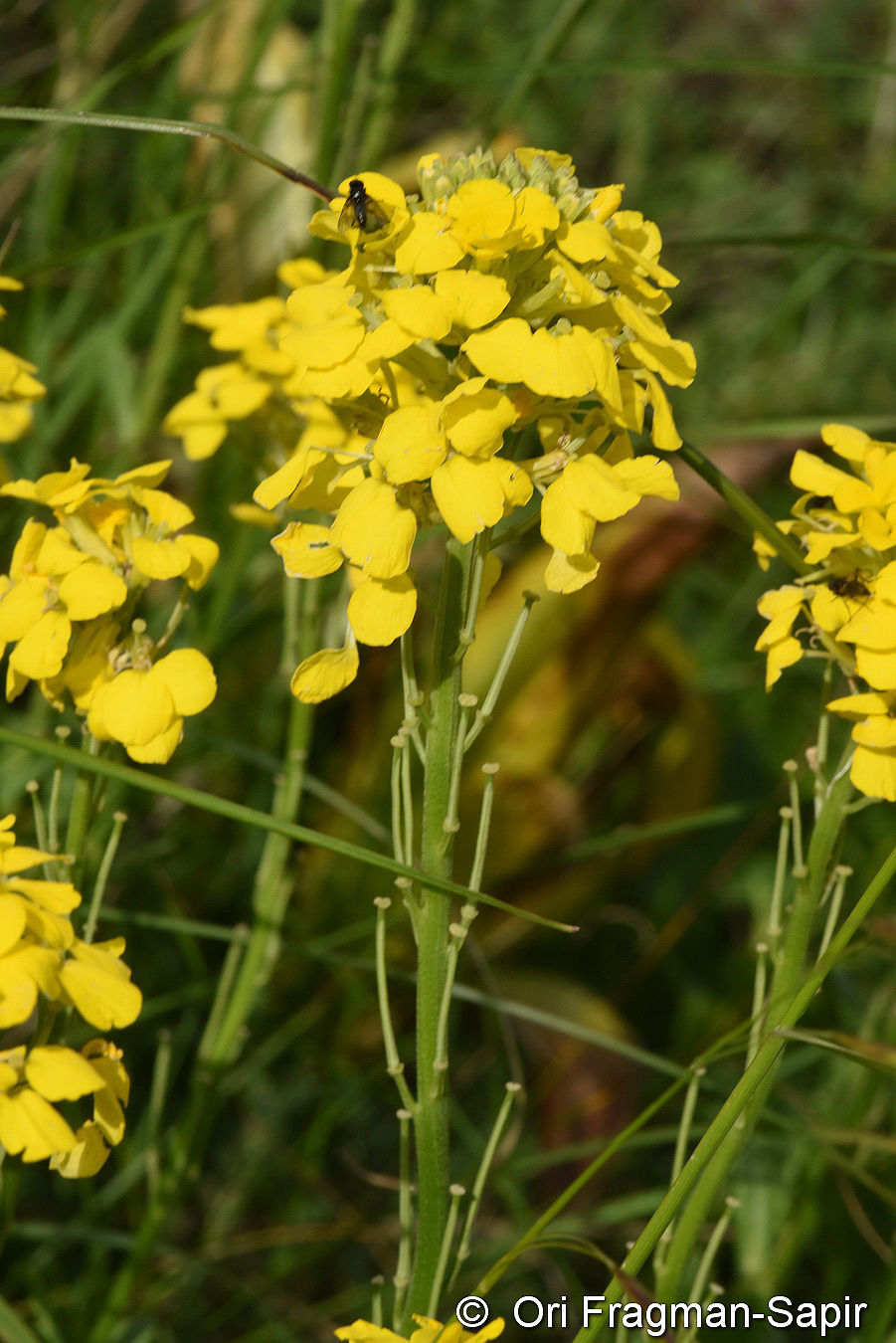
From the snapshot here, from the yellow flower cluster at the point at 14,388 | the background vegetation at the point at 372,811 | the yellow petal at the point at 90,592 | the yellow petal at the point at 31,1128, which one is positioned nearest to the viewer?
the yellow petal at the point at 31,1128

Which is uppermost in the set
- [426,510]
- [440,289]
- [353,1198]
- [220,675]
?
[440,289]

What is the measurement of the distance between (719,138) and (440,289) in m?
2.47

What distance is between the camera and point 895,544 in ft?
2.22

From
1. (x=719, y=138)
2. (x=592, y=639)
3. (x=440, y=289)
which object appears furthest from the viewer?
(x=719, y=138)

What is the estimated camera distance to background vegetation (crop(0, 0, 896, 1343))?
1.09m

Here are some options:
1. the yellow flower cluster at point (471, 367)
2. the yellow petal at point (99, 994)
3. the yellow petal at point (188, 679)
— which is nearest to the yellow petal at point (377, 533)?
the yellow flower cluster at point (471, 367)

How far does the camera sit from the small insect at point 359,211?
64 cm

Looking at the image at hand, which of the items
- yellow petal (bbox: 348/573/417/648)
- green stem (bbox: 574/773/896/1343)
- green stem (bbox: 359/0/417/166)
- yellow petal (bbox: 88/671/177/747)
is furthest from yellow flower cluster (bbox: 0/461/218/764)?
green stem (bbox: 359/0/417/166)

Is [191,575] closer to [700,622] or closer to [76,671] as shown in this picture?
[76,671]

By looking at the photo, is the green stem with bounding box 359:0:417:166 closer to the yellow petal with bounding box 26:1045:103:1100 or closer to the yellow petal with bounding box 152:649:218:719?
the yellow petal with bounding box 152:649:218:719

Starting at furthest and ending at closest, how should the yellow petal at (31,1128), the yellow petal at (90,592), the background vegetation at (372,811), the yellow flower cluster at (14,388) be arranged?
the background vegetation at (372,811) < the yellow flower cluster at (14,388) < the yellow petal at (90,592) < the yellow petal at (31,1128)

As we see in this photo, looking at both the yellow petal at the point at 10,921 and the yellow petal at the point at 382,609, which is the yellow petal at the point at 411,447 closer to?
the yellow petal at the point at 382,609

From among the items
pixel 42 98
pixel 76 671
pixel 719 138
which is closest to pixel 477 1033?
pixel 76 671

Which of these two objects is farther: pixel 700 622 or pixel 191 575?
pixel 700 622
